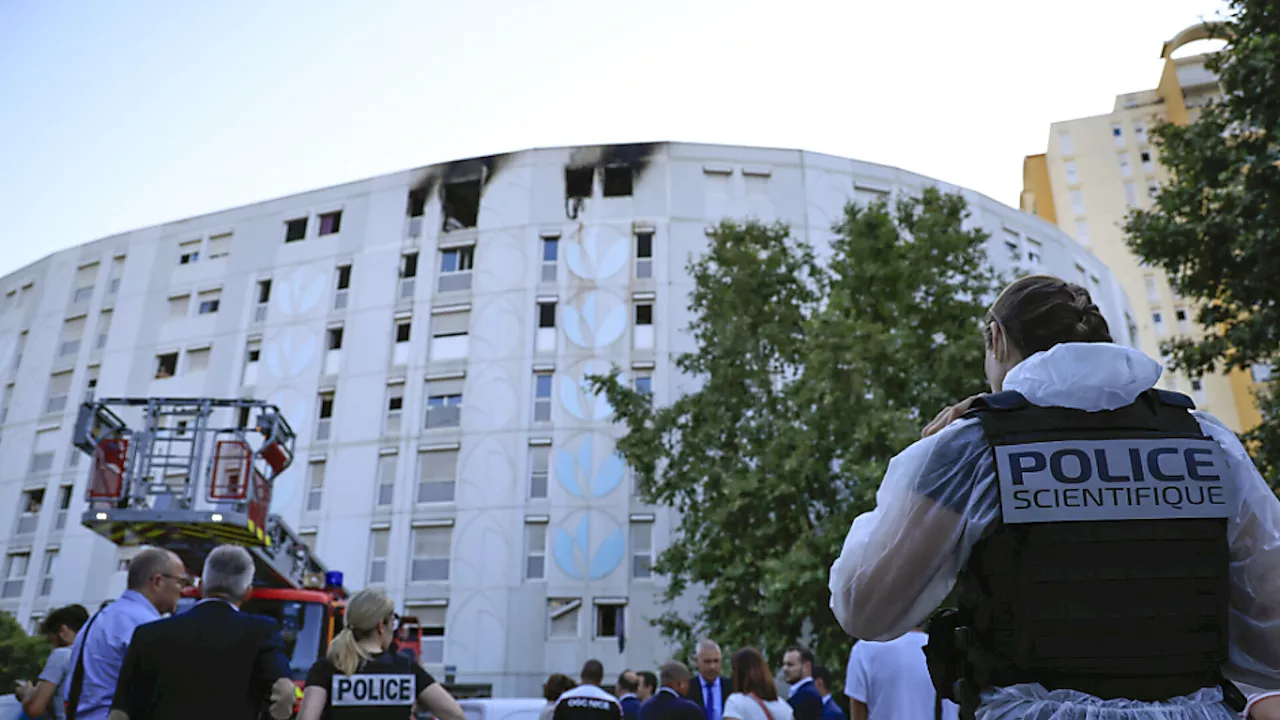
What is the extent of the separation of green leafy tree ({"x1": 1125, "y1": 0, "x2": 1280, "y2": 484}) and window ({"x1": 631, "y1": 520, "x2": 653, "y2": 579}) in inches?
684

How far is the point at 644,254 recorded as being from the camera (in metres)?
32.7

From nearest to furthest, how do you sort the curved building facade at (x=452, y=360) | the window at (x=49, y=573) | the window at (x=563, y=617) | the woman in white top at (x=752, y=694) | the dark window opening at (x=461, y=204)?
the woman in white top at (x=752, y=694) → the window at (x=563, y=617) → the curved building facade at (x=452, y=360) → the window at (x=49, y=573) → the dark window opening at (x=461, y=204)

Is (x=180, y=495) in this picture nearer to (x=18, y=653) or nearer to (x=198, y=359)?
(x=18, y=653)

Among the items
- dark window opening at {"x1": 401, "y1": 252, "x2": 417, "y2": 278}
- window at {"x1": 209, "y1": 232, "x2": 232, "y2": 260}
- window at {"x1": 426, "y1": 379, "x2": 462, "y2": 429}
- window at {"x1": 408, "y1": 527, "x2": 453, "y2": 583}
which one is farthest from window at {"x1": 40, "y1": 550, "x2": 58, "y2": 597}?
dark window opening at {"x1": 401, "y1": 252, "x2": 417, "y2": 278}

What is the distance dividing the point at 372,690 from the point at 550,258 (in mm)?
28769

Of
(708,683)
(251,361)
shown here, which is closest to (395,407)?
(251,361)

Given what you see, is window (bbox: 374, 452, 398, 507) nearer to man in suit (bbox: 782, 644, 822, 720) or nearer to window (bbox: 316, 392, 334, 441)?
window (bbox: 316, 392, 334, 441)

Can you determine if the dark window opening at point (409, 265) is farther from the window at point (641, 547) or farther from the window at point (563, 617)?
the window at point (563, 617)

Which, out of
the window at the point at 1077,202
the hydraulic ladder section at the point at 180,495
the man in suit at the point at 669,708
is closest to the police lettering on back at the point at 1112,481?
the man in suit at the point at 669,708

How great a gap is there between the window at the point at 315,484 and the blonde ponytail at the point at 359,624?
28385mm

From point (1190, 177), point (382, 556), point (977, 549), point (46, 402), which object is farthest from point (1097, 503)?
point (46, 402)

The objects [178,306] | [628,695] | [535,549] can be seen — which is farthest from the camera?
[178,306]

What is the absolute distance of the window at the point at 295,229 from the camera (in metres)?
35.8

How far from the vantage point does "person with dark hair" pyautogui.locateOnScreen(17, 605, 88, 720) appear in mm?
5496
